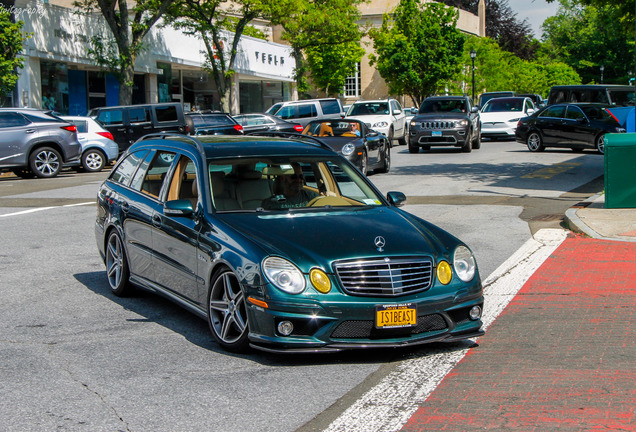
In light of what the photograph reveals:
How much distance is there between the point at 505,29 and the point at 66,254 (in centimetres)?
8713

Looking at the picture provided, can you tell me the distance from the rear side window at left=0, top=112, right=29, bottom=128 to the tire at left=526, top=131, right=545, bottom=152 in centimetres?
1560

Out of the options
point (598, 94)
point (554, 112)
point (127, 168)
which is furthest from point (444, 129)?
point (127, 168)

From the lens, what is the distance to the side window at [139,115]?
26906 mm

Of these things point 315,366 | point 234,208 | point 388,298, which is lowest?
point 315,366

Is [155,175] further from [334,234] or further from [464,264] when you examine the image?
[464,264]

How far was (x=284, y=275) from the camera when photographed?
5602mm

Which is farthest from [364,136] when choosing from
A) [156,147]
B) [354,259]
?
[354,259]

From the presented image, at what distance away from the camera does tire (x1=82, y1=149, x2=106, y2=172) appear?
2438 cm

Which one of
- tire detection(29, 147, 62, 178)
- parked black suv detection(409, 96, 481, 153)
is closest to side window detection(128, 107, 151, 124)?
tire detection(29, 147, 62, 178)

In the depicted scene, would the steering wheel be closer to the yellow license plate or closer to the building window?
the yellow license plate

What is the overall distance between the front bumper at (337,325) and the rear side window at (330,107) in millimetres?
27664

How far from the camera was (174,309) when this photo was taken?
7.58 meters

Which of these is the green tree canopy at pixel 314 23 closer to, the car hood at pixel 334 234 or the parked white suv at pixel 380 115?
the parked white suv at pixel 380 115

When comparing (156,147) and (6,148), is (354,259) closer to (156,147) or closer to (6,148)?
(156,147)
